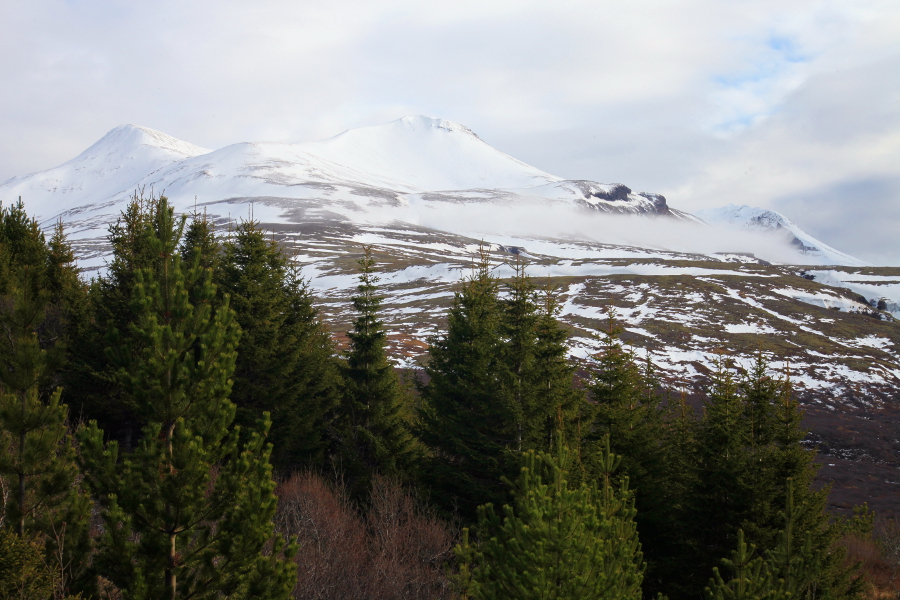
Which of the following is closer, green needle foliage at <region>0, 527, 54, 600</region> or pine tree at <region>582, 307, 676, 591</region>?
green needle foliage at <region>0, 527, 54, 600</region>

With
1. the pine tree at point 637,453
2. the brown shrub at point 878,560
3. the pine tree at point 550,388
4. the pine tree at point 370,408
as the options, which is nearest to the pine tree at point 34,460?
the pine tree at point 550,388

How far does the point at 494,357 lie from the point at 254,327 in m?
9.30

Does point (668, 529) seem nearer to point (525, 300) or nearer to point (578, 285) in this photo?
point (525, 300)

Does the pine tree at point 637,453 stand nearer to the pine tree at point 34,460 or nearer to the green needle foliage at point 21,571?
the pine tree at point 34,460

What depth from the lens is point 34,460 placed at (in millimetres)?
7910

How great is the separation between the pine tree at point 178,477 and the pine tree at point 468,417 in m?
9.91

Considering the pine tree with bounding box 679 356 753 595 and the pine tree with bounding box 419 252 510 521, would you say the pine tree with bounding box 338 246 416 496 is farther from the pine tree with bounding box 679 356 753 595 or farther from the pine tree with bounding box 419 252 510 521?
the pine tree with bounding box 679 356 753 595

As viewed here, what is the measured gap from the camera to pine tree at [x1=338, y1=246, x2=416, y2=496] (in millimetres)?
20422

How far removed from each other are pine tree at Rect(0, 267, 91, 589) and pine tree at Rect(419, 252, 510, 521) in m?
10.9

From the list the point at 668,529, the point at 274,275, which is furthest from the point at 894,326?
the point at 274,275

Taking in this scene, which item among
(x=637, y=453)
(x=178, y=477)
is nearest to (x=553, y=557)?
(x=178, y=477)

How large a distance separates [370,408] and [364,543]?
561 centimetres

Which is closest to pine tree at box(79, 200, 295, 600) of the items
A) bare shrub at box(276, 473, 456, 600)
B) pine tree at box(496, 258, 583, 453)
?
bare shrub at box(276, 473, 456, 600)

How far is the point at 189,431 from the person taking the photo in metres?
6.87
